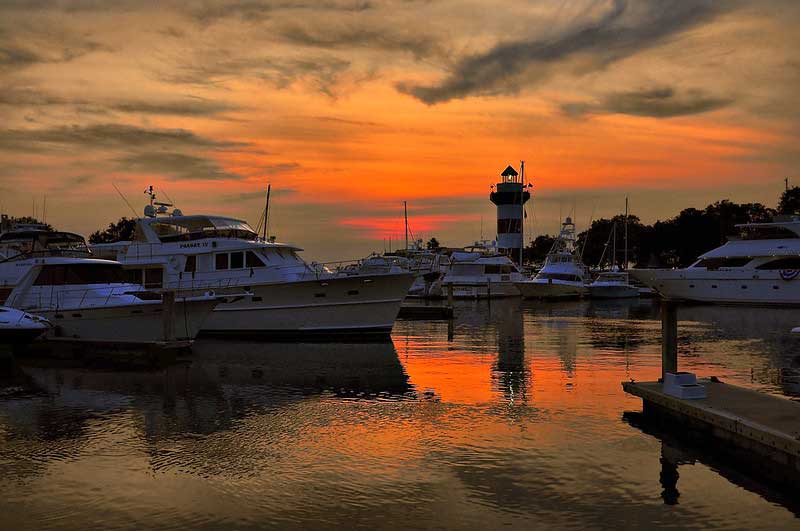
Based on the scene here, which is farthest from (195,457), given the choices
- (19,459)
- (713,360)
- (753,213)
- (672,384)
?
(753,213)

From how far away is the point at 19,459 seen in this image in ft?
Answer: 37.1

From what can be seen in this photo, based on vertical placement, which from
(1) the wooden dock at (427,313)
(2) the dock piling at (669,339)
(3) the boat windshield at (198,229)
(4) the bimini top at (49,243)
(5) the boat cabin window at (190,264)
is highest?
(3) the boat windshield at (198,229)

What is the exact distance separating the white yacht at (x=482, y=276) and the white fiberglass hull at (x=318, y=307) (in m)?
38.8

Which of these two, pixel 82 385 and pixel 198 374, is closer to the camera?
pixel 82 385

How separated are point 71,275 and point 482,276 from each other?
1953 inches

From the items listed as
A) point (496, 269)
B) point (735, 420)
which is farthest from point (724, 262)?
point (735, 420)

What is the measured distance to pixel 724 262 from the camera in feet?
187

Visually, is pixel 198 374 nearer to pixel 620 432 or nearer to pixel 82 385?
pixel 82 385

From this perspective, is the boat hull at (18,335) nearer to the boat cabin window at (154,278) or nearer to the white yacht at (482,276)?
the boat cabin window at (154,278)

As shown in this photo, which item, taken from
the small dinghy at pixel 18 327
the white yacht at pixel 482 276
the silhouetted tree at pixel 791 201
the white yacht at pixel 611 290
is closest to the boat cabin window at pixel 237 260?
the small dinghy at pixel 18 327

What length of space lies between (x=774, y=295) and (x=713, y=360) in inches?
1335

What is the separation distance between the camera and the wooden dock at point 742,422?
10.4 meters

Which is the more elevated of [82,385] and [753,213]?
[753,213]

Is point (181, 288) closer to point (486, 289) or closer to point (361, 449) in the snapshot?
point (361, 449)
